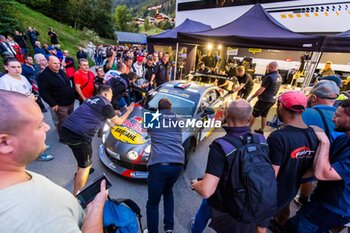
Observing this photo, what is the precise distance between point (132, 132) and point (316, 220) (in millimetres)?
2550

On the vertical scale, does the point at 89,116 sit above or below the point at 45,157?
above

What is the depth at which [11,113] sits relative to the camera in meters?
0.71

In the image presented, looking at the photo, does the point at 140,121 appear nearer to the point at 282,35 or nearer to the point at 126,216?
the point at 126,216

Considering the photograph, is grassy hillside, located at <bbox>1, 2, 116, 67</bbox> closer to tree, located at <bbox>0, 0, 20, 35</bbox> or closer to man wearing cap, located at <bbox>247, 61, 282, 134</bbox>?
tree, located at <bbox>0, 0, 20, 35</bbox>

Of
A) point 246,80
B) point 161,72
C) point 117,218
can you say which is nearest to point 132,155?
point 117,218

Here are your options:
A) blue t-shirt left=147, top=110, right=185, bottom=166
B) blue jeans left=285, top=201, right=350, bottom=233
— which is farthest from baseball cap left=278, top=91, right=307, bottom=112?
blue t-shirt left=147, top=110, right=185, bottom=166

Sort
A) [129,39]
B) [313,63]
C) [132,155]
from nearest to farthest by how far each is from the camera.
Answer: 1. [132,155]
2. [313,63]
3. [129,39]

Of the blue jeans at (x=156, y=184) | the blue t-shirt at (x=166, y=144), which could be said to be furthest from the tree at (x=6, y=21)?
the blue jeans at (x=156, y=184)

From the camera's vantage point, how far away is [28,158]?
0.77 meters

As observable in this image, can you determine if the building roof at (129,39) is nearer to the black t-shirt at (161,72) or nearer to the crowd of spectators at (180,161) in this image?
the black t-shirt at (161,72)

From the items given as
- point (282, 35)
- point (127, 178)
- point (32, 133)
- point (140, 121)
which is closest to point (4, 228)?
point (32, 133)

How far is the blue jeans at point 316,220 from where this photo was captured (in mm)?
1640

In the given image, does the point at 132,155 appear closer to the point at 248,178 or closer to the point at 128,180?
the point at 128,180

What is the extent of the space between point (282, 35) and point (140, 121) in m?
4.18
